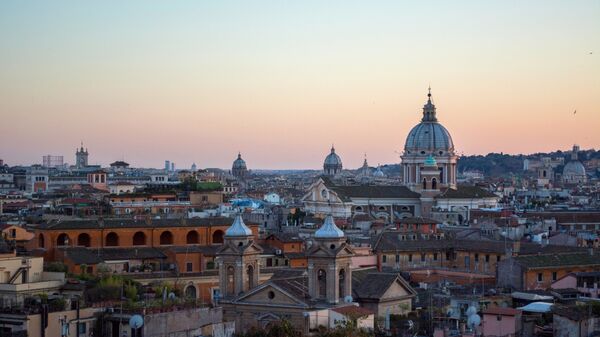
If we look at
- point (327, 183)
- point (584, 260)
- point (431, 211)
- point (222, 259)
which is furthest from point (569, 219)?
point (222, 259)

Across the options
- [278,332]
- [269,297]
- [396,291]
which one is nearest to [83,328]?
[278,332]

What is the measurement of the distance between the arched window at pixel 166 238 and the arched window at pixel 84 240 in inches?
106

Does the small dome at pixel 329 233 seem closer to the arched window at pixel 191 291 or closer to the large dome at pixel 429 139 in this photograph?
the arched window at pixel 191 291

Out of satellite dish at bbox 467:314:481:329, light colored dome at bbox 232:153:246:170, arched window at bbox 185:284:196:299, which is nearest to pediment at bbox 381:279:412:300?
satellite dish at bbox 467:314:481:329

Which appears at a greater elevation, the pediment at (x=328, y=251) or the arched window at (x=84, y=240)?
the pediment at (x=328, y=251)

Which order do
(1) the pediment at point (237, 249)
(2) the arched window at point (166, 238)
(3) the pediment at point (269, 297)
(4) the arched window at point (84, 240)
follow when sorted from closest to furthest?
(3) the pediment at point (269, 297), (1) the pediment at point (237, 249), (4) the arched window at point (84, 240), (2) the arched window at point (166, 238)

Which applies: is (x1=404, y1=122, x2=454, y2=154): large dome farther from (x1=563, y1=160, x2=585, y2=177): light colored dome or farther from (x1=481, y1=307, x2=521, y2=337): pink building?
(x1=563, y1=160, x2=585, y2=177): light colored dome

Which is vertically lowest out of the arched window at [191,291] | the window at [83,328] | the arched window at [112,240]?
the arched window at [191,291]

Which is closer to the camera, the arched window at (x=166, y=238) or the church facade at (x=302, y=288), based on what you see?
→ the church facade at (x=302, y=288)

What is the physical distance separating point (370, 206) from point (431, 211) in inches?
136

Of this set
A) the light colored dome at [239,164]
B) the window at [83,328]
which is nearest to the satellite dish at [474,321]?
the window at [83,328]

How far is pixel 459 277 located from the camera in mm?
38031

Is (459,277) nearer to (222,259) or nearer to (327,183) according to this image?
(222,259)

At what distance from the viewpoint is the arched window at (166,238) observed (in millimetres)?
44281
